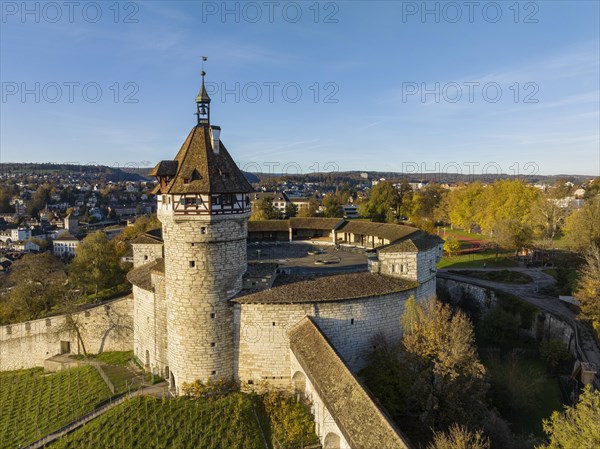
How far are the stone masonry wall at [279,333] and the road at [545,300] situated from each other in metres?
16.7

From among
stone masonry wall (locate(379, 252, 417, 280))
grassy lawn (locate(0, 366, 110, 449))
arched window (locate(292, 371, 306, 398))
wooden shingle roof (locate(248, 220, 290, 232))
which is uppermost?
wooden shingle roof (locate(248, 220, 290, 232))

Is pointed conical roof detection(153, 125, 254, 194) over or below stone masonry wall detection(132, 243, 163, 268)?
over

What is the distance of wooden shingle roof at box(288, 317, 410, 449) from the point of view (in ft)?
42.8

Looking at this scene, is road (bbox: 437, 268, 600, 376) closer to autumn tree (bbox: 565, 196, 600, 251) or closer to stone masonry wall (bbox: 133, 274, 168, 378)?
autumn tree (bbox: 565, 196, 600, 251)

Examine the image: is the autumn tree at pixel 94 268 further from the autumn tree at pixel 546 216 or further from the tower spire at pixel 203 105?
the autumn tree at pixel 546 216

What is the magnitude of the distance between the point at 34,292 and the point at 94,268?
8963mm

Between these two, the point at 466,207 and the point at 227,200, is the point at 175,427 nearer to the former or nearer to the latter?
the point at 227,200

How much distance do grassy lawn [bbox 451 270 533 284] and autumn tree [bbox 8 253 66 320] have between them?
46395mm

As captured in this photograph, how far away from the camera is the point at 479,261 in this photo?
51.8m

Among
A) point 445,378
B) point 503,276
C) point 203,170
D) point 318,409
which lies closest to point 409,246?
point 445,378

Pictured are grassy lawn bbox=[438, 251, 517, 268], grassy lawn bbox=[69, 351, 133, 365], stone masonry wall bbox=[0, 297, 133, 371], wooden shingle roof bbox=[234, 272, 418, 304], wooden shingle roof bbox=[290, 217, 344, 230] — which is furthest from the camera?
grassy lawn bbox=[438, 251, 517, 268]

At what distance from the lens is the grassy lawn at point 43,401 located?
21969mm

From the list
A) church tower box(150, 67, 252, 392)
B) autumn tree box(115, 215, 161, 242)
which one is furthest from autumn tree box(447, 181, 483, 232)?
church tower box(150, 67, 252, 392)

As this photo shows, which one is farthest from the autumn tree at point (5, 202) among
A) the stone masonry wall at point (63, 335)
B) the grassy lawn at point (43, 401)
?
the grassy lawn at point (43, 401)
